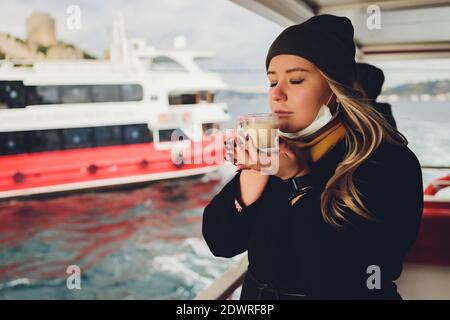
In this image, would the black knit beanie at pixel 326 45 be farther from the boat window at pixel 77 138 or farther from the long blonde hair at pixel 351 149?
the boat window at pixel 77 138

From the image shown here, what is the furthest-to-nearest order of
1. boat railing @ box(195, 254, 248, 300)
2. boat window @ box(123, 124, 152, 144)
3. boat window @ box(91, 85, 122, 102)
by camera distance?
boat window @ box(91, 85, 122, 102)
boat window @ box(123, 124, 152, 144)
boat railing @ box(195, 254, 248, 300)

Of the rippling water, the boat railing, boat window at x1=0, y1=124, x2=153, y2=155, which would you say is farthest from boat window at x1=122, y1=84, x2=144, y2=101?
the boat railing

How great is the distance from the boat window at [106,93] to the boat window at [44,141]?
142cm

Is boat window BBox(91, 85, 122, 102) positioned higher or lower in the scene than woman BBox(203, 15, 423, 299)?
higher

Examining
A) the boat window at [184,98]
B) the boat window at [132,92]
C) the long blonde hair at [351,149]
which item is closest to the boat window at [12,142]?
the boat window at [132,92]

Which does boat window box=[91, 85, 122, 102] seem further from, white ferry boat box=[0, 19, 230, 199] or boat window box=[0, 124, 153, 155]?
boat window box=[0, 124, 153, 155]

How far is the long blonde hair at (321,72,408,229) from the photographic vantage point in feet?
3.00

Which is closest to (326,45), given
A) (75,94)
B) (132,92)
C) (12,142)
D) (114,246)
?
(12,142)

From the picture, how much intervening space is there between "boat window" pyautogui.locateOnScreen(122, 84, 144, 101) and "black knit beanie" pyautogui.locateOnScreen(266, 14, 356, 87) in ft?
27.5

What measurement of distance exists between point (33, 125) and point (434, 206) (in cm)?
726

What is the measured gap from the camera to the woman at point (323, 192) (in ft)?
2.96
